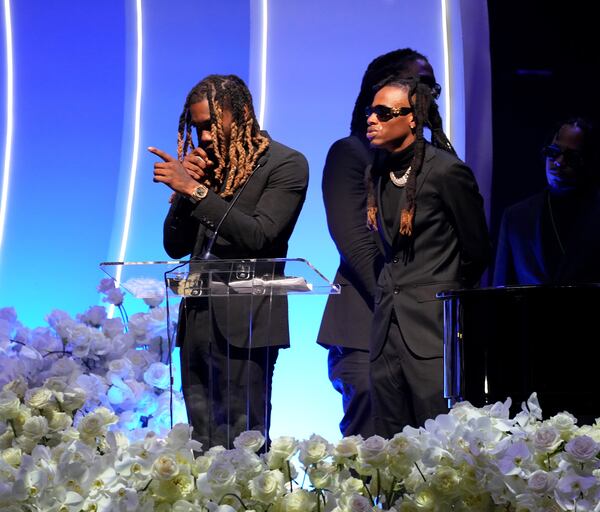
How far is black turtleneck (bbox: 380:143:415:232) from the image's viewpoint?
136 inches

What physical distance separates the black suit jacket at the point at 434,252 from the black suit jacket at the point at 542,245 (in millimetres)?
1141

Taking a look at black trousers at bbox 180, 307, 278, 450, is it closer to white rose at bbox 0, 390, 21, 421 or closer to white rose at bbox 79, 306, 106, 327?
white rose at bbox 0, 390, 21, 421

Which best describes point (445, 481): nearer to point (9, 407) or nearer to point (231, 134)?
point (9, 407)

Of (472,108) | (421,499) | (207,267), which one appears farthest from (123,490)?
(472,108)

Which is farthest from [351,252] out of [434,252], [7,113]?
[7,113]

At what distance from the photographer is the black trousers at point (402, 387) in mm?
3275

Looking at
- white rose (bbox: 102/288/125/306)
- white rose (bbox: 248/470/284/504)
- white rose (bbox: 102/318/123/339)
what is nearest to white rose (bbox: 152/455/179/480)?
white rose (bbox: 248/470/284/504)

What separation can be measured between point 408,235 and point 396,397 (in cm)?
53

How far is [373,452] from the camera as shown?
4.98 ft

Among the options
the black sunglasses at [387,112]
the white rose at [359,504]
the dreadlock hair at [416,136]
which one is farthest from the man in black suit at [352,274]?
the white rose at [359,504]

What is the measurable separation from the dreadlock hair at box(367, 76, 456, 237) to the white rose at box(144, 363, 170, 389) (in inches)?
36.2

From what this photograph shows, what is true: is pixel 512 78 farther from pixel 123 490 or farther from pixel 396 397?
pixel 123 490

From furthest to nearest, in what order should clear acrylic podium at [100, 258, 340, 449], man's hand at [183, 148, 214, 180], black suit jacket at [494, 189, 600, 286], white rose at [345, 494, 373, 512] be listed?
black suit jacket at [494, 189, 600, 286], man's hand at [183, 148, 214, 180], clear acrylic podium at [100, 258, 340, 449], white rose at [345, 494, 373, 512]

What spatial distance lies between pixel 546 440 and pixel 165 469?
571 mm
